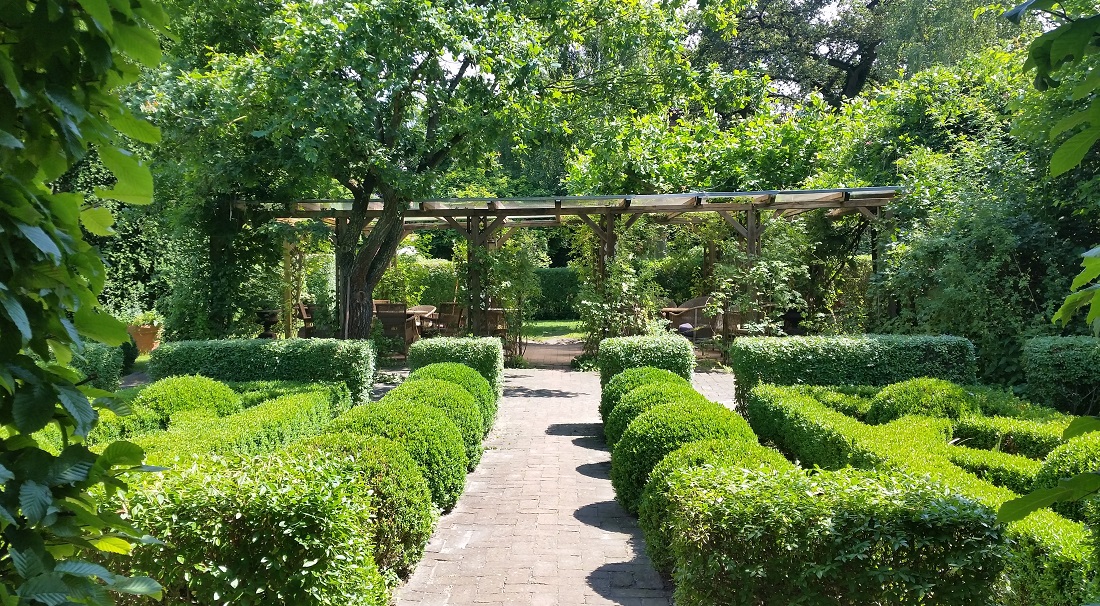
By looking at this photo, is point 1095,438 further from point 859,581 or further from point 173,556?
point 173,556

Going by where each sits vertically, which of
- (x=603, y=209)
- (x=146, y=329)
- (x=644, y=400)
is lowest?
(x=644, y=400)

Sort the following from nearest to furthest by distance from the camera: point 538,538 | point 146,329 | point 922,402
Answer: point 538,538, point 922,402, point 146,329

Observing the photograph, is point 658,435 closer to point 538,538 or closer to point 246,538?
point 538,538

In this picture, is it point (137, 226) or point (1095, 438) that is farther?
point (137, 226)

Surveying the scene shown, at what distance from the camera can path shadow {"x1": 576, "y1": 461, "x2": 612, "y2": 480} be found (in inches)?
263

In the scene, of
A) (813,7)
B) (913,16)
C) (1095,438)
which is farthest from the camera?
(813,7)

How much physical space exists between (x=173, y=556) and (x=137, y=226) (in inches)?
564

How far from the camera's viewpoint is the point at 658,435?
17.0 ft

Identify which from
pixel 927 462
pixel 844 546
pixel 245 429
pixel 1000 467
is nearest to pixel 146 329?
pixel 245 429

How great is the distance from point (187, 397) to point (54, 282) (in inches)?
243

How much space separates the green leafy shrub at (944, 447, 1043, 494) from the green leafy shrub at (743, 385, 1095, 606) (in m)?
0.13

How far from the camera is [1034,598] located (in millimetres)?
3158

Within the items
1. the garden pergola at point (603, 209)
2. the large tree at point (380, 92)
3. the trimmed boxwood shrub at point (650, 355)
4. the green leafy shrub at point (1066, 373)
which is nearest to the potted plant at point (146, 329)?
the garden pergola at point (603, 209)

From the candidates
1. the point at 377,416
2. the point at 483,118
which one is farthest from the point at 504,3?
the point at 377,416
